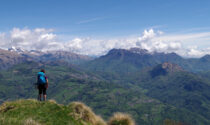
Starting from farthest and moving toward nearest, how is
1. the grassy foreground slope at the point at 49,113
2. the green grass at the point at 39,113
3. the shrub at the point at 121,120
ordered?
1. the shrub at the point at 121,120
2. the grassy foreground slope at the point at 49,113
3. the green grass at the point at 39,113

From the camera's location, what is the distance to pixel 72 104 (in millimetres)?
19969

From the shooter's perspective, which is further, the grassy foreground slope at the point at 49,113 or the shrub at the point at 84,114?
the shrub at the point at 84,114

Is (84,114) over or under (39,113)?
under

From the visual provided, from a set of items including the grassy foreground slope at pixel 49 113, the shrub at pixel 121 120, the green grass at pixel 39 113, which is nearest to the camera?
the green grass at pixel 39 113

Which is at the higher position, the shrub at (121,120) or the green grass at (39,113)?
the green grass at (39,113)

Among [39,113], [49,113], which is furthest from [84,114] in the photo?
[39,113]

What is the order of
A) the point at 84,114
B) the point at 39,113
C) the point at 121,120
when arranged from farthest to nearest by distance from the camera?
the point at 84,114
the point at 121,120
the point at 39,113

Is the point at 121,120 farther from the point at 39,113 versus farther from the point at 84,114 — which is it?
the point at 39,113

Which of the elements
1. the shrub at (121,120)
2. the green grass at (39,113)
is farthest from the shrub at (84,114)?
the shrub at (121,120)

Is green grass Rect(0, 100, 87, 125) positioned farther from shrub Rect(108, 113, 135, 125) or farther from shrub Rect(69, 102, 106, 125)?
shrub Rect(108, 113, 135, 125)

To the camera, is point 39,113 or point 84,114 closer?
point 39,113

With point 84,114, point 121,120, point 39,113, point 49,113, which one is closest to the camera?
point 39,113

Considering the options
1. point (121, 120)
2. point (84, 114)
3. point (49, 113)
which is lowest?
point (121, 120)

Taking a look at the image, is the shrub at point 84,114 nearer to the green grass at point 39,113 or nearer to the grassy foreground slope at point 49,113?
the grassy foreground slope at point 49,113
